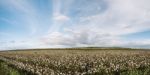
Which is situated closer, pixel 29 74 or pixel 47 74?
pixel 47 74

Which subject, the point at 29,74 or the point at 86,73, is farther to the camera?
the point at 29,74

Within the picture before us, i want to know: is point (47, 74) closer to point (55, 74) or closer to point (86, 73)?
point (55, 74)

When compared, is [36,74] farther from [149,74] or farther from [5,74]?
[149,74]

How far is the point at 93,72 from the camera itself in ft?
50.0

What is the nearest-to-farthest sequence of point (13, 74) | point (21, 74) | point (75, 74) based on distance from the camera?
1. point (75, 74)
2. point (13, 74)
3. point (21, 74)

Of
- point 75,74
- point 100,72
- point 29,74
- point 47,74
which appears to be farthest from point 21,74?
point 100,72

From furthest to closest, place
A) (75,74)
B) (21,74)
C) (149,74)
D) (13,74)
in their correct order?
(21,74) → (13,74) → (75,74) → (149,74)

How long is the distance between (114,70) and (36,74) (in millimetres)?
5150

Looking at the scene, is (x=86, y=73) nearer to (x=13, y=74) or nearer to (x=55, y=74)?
(x=55, y=74)

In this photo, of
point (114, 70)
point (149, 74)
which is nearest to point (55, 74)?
point (114, 70)

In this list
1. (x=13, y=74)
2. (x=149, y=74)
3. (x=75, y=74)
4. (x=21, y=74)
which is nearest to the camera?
(x=149, y=74)

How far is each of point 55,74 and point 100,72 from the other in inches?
115

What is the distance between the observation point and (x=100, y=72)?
15.3 meters

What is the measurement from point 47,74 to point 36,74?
1229 mm
